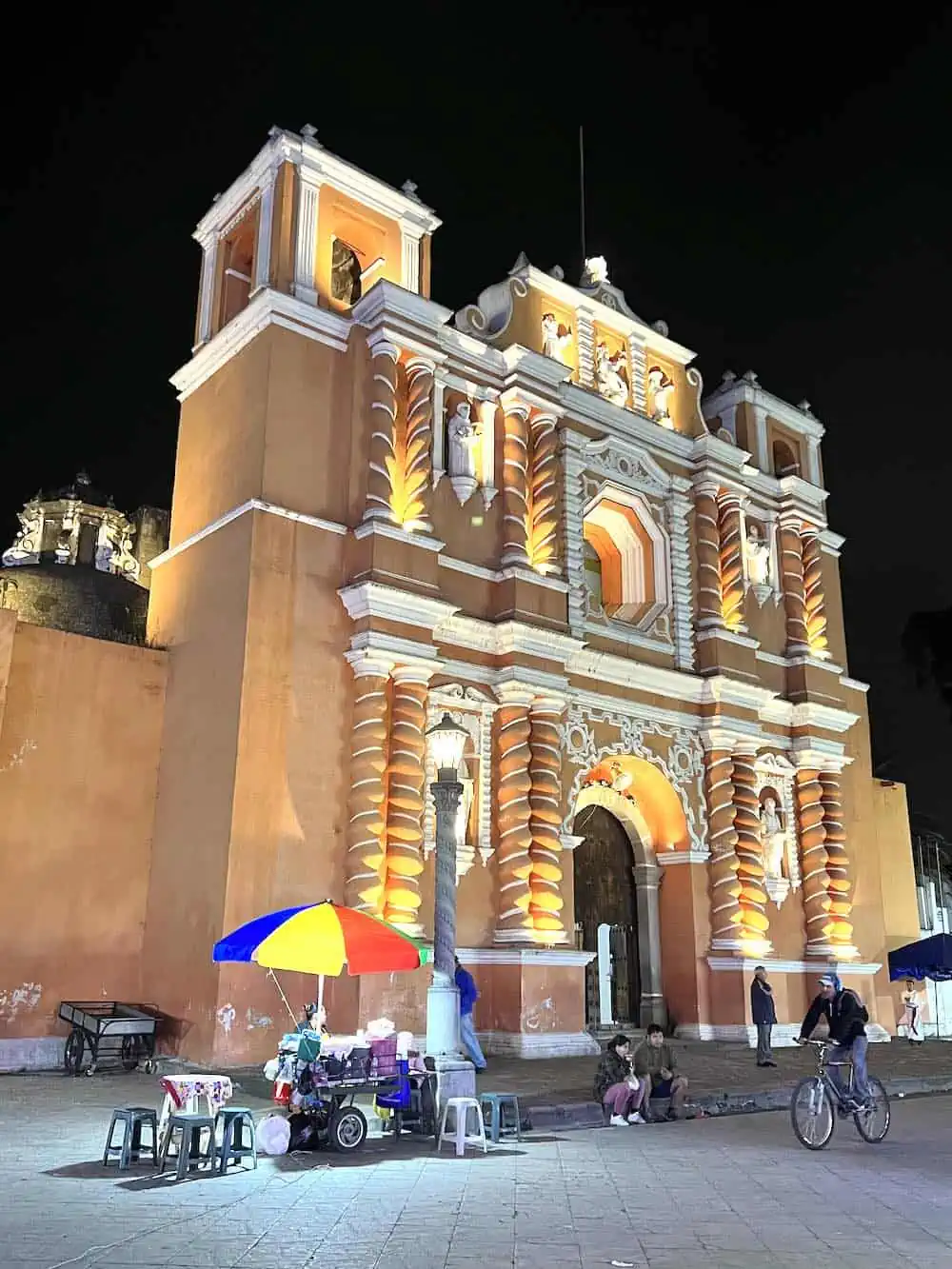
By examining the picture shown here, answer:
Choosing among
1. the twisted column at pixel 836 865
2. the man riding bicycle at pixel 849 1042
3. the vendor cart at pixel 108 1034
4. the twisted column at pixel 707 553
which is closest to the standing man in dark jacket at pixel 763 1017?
the twisted column at pixel 836 865

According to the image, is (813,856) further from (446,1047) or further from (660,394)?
(446,1047)

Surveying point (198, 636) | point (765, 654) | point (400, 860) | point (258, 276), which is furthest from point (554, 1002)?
point (258, 276)

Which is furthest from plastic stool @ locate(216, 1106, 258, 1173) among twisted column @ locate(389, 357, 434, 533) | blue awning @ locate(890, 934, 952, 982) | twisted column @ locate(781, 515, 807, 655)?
blue awning @ locate(890, 934, 952, 982)

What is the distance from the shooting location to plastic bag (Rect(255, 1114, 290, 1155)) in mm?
8414

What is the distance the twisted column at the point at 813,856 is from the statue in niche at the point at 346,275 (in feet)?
37.1

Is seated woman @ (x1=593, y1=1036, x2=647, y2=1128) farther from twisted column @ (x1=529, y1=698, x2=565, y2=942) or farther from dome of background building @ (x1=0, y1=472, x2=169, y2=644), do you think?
Result: dome of background building @ (x1=0, y1=472, x2=169, y2=644)

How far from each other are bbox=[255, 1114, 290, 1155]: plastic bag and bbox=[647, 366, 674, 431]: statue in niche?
14.7 m

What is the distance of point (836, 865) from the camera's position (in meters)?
20.3

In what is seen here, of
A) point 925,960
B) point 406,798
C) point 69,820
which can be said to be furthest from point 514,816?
point 925,960

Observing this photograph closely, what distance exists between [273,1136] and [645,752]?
10836mm

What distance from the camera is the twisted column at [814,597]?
21.9 m

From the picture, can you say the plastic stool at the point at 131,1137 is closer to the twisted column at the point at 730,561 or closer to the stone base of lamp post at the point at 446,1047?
the stone base of lamp post at the point at 446,1047

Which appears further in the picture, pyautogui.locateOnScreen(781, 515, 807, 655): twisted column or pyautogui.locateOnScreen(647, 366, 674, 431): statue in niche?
pyautogui.locateOnScreen(781, 515, 807, 655): twisted column

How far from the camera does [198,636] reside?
15578 millimetres
